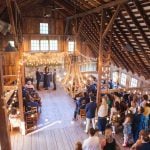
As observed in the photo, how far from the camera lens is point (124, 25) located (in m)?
9.30

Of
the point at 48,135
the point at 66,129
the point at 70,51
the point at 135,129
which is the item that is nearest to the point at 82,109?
the point at 66,129

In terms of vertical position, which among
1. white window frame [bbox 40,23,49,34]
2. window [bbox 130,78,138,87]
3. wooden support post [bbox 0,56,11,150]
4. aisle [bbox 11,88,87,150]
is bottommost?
aisle [bbox 11,88,87,150]

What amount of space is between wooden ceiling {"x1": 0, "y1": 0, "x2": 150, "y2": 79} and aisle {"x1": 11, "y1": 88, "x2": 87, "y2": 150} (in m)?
3.78

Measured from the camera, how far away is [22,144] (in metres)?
7.95

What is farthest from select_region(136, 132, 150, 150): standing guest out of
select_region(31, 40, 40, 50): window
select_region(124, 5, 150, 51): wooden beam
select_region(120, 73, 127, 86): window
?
select_region(31, 40, 40, 50): window

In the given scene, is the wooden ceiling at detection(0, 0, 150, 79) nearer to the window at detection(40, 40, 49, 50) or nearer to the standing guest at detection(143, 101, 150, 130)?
the window at detection(40, 40, 49, 50)

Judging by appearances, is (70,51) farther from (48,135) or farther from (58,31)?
(48,135)

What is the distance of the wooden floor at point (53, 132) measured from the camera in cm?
788

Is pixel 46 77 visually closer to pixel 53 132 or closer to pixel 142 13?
pixel 53 132

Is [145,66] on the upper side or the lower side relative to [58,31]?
lower

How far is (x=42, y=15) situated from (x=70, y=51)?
10.2 feet

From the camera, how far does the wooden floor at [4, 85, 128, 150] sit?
788cm

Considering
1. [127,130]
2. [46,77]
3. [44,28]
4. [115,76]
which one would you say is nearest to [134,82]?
[115,76]

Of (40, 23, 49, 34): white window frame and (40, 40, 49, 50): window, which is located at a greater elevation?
(40, 23, 49, 34): white window frame
